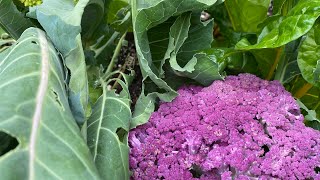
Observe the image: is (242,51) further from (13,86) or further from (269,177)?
(13,86)

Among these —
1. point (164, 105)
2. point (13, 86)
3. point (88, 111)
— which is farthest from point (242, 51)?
point (13, 86)

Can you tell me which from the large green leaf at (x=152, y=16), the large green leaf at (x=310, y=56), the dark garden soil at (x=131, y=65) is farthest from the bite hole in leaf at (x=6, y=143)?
the large green leaf at (x=310, y=56)

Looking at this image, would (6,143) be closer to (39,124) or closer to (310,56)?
(39,124)

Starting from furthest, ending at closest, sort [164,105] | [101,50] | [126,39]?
1. [126,39]
2. [101,50]
3. [164,105]

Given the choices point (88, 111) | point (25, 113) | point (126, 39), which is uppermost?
point (25, 113)

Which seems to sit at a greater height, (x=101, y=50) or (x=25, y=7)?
(x=25, y=7)

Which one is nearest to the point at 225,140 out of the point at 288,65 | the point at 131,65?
the point at 288,65

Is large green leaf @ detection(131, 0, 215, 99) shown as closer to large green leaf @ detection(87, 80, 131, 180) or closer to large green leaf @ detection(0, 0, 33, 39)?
large green leaf @ detection(87, 80, 131, 180)
